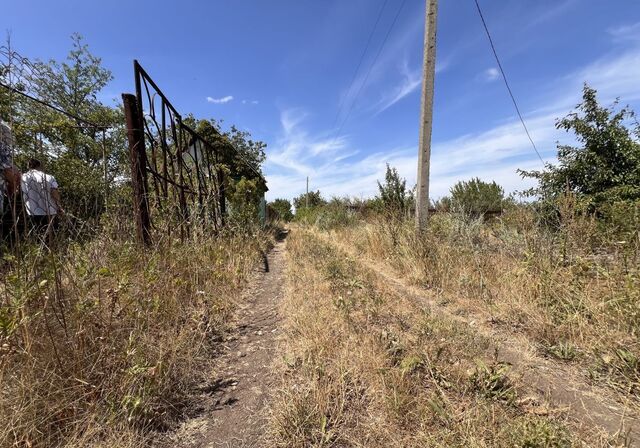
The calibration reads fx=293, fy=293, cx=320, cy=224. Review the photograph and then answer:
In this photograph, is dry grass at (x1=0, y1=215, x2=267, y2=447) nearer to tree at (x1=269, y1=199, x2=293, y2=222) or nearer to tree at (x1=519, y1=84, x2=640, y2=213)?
tree at (x1=519, y1=84, x2=640, y2=213)

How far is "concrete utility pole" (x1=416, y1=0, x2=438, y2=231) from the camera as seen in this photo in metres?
5.55

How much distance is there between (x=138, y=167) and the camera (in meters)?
3.19

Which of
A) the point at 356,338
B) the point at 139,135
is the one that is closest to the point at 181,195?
the point at 139,135

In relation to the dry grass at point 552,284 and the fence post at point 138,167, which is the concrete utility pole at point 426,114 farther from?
the fence post at point 138,167

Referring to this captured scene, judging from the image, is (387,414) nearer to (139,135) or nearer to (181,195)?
(139,135)

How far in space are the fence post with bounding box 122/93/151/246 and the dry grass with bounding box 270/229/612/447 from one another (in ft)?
6.37

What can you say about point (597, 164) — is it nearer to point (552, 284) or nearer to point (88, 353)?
point (552, 284)

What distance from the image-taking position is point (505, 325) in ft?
9.07

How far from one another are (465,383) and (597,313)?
1.41m

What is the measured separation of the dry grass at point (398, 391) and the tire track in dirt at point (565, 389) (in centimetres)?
12

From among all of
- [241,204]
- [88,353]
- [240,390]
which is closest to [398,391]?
[240,390]

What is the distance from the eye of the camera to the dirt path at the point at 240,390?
1.53m

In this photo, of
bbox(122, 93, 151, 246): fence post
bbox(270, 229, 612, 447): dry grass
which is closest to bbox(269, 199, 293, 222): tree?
bbox(122, 93, 151, 246): fence post

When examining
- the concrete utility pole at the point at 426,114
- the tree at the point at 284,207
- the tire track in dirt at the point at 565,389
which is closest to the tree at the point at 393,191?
the concrete utility pole at the point at 426,114
